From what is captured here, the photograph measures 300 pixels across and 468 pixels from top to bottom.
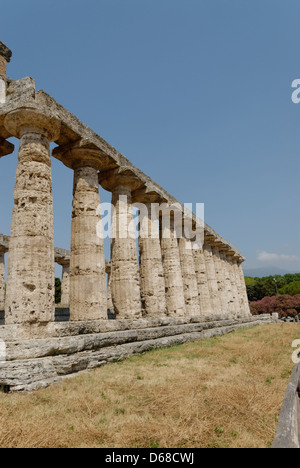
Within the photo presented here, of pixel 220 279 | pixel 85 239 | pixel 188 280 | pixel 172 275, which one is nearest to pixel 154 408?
pixel 85 239

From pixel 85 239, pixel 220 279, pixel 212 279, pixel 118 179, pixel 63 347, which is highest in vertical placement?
pixel 118 179

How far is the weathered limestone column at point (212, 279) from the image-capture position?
2449cm

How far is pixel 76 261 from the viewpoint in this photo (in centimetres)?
1083

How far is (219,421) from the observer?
4.63 metres

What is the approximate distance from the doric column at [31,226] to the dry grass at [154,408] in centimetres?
218

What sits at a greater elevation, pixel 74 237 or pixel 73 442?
pixel 74 237

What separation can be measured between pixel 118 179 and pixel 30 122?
16.6 ft

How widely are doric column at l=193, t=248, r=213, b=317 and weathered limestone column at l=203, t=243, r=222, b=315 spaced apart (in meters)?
1.34

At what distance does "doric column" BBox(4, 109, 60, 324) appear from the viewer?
7977 millimetres

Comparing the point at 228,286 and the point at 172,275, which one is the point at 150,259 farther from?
the point at 228,286

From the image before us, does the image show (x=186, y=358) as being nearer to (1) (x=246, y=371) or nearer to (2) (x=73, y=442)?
(1) (x=246, y=371)
